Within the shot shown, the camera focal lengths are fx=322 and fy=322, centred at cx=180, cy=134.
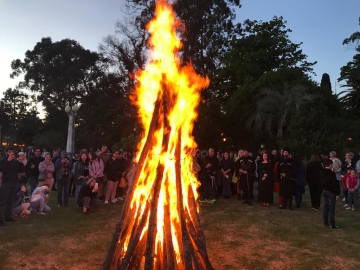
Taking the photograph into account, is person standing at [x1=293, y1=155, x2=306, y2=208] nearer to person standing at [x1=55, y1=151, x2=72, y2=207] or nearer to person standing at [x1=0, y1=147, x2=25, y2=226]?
person standing at [x1=55, y1=151, x2=72, y2=207]

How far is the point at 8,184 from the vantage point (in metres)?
8.33

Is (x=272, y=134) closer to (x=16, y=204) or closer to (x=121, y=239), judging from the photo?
(x=16, y=204)

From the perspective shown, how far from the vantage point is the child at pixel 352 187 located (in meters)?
10.4

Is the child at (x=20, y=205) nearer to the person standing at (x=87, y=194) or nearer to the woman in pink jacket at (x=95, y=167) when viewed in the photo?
the person standing at (x=87, y=194)

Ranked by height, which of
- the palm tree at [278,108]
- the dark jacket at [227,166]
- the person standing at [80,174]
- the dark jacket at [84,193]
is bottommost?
the dark jacket at [84,193]

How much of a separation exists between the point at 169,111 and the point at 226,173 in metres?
7.66

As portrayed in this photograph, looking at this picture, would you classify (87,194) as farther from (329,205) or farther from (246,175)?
(329,205)

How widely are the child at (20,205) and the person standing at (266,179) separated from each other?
7474mm

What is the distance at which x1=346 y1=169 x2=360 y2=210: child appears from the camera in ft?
34.0

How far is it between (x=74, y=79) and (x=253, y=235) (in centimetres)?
4185

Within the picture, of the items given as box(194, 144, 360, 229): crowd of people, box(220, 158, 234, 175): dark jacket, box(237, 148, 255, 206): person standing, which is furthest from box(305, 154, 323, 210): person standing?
box(220, 158, 234, 175): dark jacket

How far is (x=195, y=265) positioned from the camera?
4672mm

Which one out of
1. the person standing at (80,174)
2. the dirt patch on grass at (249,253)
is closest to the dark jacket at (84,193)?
the person standing at (80,174)

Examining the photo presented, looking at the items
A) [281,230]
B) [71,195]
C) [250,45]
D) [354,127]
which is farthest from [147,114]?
[250,45]
